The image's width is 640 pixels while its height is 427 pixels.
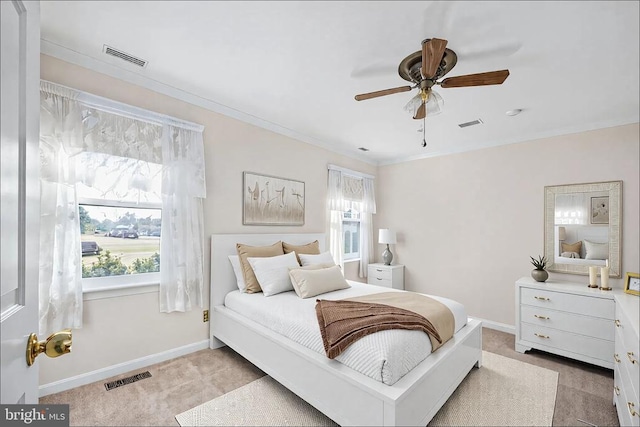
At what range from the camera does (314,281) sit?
2.90 m

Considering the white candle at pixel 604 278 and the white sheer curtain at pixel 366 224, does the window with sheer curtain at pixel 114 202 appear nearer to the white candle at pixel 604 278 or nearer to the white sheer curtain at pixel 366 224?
the white sheer curtain at pixel 366 224

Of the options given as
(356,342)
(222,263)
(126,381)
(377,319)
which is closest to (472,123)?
(377,319)

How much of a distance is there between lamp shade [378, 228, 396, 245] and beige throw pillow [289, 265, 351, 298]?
1.88 meters

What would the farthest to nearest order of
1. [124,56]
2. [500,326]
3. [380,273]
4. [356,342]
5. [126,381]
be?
1. [380,273]
2. [500,326]
3. [126,381]
4. [124,56]
5. [356,342]

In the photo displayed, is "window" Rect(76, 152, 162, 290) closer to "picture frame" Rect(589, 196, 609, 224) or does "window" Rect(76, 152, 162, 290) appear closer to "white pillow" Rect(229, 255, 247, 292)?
"white pillow" Rect(229, 255, 247, 292)

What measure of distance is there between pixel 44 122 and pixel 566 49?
11.8 ft

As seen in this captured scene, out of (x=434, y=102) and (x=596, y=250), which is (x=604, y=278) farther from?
(x=434, y=102)

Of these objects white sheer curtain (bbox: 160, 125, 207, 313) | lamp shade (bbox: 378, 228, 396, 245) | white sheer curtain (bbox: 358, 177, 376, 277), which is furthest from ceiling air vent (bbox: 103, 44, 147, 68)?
lamp shade (bbox: 378, 228, 396, 245)

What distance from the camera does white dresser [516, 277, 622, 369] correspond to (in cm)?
278

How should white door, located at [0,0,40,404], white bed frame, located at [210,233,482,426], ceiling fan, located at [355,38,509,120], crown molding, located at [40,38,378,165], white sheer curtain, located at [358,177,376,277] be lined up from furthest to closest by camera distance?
white sheer curtain, located at [358,177,376,277]
crown molding, located at [40,38,378,165]
ceiling fan, located at [355,38,509,120]
white bed frame, located at [210,233,482,426]
white door, located at [0,0,40,404]

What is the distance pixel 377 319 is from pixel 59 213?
7.61 feet

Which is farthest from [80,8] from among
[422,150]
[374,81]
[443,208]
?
[443,208]

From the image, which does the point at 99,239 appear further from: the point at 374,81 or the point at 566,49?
the point at 566,49

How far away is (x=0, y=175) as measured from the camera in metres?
0.58
